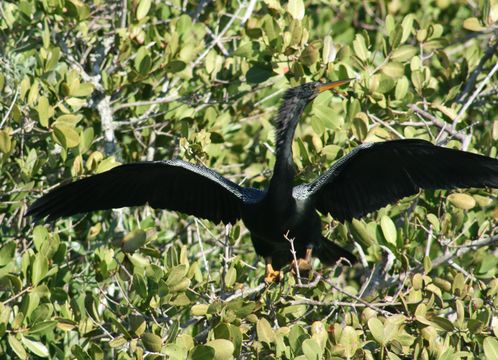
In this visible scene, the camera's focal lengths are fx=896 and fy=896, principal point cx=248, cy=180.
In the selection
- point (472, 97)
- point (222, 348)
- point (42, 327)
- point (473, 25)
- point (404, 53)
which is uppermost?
point (473, 25)

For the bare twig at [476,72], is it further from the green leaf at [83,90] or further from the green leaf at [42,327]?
the green leaf at [42,327]

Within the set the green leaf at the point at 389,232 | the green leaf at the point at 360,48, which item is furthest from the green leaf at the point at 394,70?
the green leaf at the point at 389,232

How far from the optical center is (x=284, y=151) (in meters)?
5.25

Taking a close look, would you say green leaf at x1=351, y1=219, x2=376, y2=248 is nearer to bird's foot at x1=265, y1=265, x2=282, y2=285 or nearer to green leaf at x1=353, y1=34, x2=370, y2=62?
bird's foot at x1=265, y1=265, x2=282, y2=285

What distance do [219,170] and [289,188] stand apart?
4.14ft

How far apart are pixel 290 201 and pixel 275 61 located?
0.97 m

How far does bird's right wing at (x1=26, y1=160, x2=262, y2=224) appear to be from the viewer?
557 centimetres

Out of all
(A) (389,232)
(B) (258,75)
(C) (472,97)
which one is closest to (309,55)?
(B) (258,75)

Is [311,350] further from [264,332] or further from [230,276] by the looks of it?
[230,276]

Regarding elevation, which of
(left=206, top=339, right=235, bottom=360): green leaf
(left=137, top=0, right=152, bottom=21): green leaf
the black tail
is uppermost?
(left=137, top=0, right=152, bottom=21): green leaf

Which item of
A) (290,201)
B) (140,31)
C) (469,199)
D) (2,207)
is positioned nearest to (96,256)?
(2,207)

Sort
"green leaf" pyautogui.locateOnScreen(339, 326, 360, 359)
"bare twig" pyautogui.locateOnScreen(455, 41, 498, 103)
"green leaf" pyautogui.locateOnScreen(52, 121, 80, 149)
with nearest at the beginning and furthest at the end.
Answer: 1. "green leaf" pyautogui.locateOnScreen(339, 326, 360, 359)
2. "green leaf" pyautogui.locateOnScreen(52, 121, 80, 149)
3. "bare twig" pyautogui.locateOnScreen(455, 41, 498, 103)

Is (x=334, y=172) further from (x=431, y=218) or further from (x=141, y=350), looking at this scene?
(x=141, y=350)

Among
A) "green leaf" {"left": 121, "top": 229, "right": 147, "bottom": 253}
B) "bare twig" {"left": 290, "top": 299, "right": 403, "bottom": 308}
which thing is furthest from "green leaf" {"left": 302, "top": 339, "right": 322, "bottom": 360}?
"green leaf" {"left": 121, "top": 229, "right": 147, "bottom": 253}
